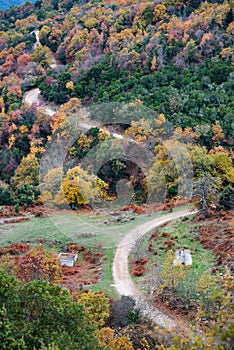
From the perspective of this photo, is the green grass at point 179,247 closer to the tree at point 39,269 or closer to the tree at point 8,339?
the tree at point 39,269

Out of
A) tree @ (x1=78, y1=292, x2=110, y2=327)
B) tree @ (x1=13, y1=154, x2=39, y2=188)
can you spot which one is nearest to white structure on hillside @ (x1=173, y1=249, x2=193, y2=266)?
tree @ (x1=78, y1=292, x2=110, y2=327)

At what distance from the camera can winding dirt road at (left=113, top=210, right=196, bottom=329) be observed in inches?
832

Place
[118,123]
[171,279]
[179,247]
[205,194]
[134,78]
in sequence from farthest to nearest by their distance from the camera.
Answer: [134,78], [118,123], [205,194], [179,247], [171,279]

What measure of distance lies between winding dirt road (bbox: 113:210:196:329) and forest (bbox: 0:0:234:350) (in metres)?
1.00

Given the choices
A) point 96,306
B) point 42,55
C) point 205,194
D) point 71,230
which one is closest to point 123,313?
point 96,306

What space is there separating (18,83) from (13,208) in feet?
113

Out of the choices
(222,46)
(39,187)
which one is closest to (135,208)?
(39,187)

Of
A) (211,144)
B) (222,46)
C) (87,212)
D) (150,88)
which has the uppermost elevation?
(222,46)

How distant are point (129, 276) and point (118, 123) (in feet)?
91.8

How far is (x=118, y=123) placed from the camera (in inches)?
2020

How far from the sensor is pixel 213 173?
3916cm

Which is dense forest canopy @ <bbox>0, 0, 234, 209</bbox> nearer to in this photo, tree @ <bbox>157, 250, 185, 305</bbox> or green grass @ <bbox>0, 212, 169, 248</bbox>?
green grass @ <bbox>0, 212, 169, 248</bbox>

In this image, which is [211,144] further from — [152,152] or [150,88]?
[150,88]

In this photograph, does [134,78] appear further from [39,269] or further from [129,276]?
[39,269]
